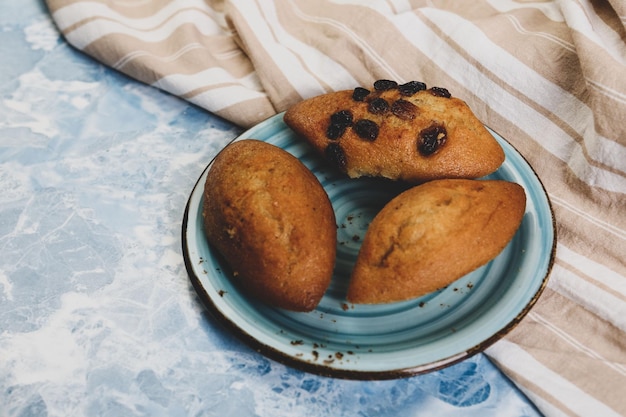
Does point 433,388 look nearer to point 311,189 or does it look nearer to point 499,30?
point 311,189

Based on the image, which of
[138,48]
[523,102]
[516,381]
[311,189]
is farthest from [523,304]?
[138,48]

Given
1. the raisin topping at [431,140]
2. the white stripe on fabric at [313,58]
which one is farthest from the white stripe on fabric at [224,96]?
the raisin topping at [431,140]

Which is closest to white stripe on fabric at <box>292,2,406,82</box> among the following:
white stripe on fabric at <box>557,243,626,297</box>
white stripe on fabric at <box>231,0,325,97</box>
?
white stripe on fabric at <box>231,0,325,97</box>

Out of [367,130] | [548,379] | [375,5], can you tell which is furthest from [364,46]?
[548,379]

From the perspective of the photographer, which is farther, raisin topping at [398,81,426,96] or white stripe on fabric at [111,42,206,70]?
white stripe on fabric at [111,42,206,70]

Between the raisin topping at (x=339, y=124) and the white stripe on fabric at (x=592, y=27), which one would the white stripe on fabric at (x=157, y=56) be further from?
the white stripe on fabric at (x=592, y=27)

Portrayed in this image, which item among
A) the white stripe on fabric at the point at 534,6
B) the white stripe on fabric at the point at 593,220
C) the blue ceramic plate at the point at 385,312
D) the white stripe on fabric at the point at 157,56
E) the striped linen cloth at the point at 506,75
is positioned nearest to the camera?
the blue ceramic plate at the point at 385,312

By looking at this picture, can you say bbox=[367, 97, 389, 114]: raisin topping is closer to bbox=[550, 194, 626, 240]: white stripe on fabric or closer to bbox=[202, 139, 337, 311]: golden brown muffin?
bbox=[202, 139, 337, 311]: golden brown muffin
